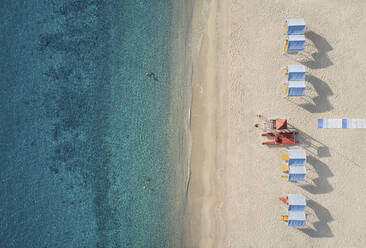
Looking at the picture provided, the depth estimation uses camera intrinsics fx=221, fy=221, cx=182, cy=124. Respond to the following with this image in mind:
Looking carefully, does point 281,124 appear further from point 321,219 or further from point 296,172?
point 321,219

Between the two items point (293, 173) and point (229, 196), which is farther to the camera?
point (229, 196)

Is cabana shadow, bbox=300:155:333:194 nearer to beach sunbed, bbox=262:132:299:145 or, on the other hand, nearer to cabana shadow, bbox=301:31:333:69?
beach sunbed, bbox=262:132:299:145

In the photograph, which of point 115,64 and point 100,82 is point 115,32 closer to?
point 115,64

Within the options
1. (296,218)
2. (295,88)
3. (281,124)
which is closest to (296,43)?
(295,88)

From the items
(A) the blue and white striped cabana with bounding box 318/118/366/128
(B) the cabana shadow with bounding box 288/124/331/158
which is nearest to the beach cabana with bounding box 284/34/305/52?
(A) the blue and white striped cabana with bounding box 318/118/366/128

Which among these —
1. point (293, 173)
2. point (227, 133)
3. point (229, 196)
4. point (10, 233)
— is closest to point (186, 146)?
point (227, 133)

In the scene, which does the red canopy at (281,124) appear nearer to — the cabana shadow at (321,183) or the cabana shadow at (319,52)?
the cabana shadow at (321,183)

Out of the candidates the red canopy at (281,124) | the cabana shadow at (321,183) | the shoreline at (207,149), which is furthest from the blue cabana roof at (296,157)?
the shoreline at (207,149)
